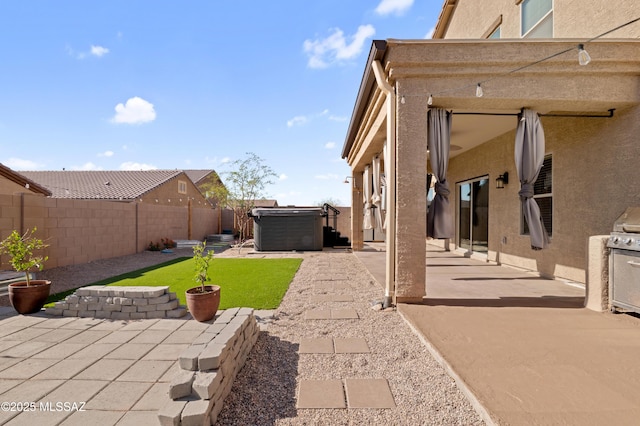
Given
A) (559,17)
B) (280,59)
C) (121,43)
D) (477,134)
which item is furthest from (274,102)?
(559,17)

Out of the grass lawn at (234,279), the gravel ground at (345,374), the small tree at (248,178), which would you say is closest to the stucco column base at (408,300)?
the gravel ground at (345,374)

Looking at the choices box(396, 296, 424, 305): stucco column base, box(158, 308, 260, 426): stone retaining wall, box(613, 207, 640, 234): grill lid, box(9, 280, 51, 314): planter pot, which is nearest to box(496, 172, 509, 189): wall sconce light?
box(613, 207, 640, 234): grill lid

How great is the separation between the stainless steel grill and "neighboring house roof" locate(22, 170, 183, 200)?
1893 cm

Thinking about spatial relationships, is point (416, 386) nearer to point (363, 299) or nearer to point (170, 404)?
point (170, 404)

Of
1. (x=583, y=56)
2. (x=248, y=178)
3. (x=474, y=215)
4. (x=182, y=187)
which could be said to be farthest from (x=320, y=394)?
(x=182, y=187)

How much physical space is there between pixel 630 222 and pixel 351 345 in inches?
142

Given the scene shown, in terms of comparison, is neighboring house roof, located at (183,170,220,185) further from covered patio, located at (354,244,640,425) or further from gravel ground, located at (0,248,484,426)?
covered patio, located at (354,244,640,425)

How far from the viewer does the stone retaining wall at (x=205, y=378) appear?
1.66 m

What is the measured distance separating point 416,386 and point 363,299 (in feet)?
7.72

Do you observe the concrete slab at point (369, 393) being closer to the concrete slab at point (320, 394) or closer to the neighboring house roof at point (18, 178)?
the concrete slab at point (320, 394)

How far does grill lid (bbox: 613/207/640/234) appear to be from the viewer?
132 inches

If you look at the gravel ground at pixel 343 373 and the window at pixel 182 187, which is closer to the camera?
the gravel ground at pixel 343 373

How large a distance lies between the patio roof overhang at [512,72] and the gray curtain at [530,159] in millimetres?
294

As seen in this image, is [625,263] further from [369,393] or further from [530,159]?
[369,393]
